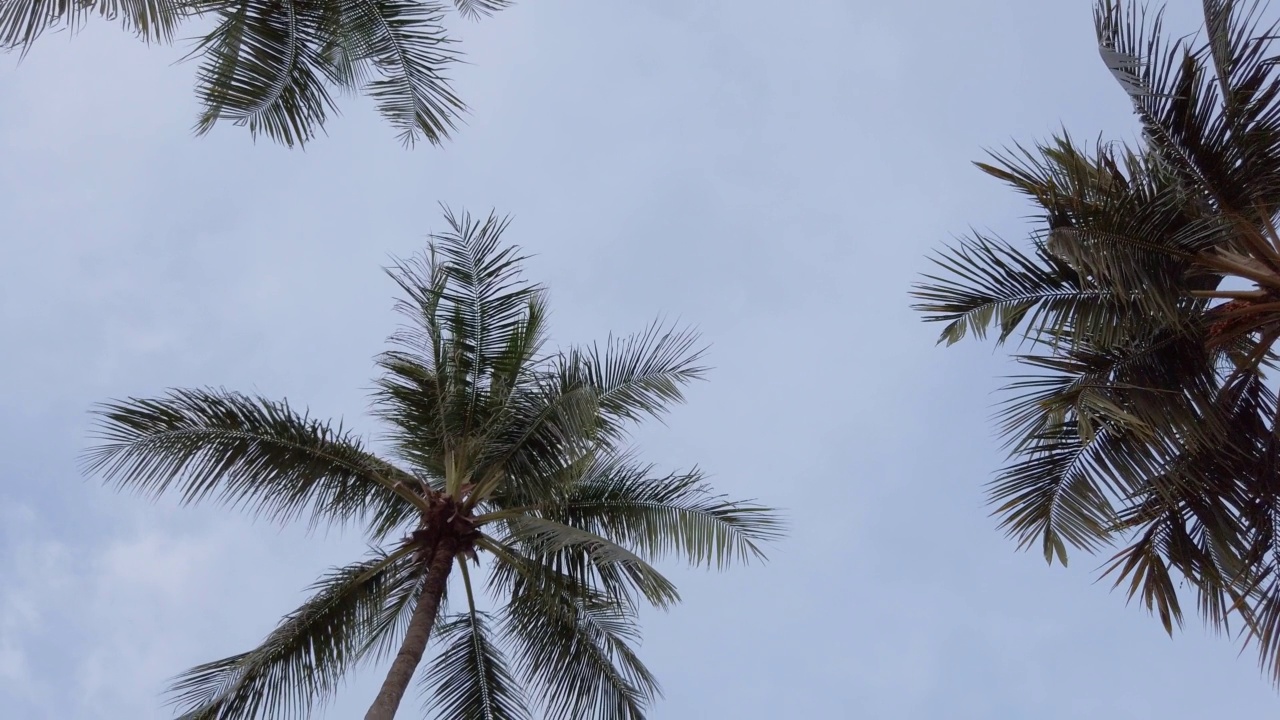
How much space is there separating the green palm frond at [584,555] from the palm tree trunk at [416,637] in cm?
72

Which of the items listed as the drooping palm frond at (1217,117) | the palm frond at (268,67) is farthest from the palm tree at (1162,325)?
the palm frond at (268,67)

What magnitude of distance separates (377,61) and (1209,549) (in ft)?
28.2

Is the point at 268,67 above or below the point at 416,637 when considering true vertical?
above

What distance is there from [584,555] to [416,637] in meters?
1.80

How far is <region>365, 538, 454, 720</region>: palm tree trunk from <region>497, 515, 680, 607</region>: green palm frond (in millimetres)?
720

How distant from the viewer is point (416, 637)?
10406 millimetres

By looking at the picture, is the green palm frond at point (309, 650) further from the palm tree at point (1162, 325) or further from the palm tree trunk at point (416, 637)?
the palm tree at point (1162, 325)

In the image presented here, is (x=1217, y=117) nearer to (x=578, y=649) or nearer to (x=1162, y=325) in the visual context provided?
(x=1162, y=325)

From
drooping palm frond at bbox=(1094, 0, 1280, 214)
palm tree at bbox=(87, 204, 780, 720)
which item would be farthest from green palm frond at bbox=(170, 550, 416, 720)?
drooping palm frond at bbox=(1094, 0, 1280, 214)

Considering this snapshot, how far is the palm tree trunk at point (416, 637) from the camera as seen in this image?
384 inches

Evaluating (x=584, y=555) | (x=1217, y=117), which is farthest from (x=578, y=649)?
(x=1217, y=117)

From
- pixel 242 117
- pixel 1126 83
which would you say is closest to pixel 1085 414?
pixel 1126 83

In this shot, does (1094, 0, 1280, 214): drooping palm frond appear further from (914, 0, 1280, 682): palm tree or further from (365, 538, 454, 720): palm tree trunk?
(365, 538, 454, 720): palm tree trunk

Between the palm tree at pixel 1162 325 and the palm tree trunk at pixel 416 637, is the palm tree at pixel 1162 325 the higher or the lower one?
the higher one
